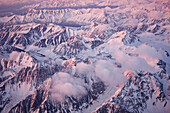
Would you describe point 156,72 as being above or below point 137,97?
above

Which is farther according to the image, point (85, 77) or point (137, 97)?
point (85, 77)

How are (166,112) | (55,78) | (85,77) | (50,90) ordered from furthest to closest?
(85,77) → (55,78) → (50,90) → (166,112)

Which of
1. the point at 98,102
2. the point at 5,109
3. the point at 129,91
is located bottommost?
the point at 5,109

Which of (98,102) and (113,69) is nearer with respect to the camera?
(98,102)

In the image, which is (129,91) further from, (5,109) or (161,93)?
(5,109)

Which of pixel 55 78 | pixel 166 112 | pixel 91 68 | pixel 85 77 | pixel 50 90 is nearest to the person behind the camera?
pixel 166 112

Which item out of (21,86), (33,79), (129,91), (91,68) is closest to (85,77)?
(91,68)

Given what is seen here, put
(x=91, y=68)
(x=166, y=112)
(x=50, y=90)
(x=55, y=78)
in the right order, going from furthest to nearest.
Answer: (x=91, y=68), (x=55, y=78), (x=50, y=90), (x=166, y=112)

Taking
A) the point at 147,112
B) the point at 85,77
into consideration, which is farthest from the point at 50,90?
the point at 147,112

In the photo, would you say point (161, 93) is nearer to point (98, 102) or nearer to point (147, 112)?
point (147, 112)
